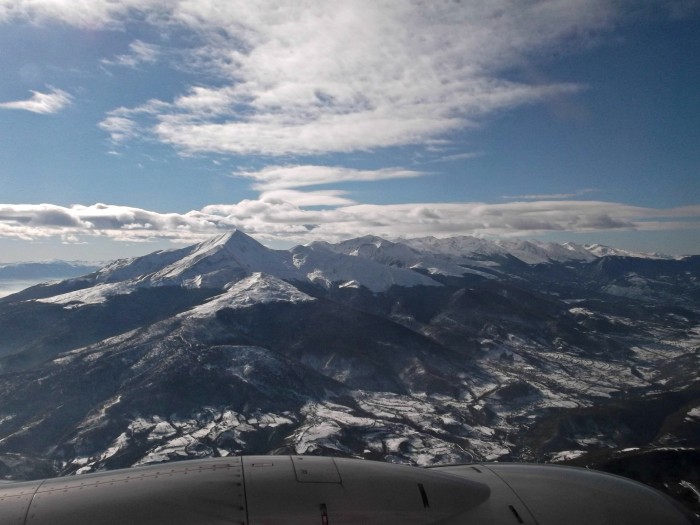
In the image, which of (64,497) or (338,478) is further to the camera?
(338,478)

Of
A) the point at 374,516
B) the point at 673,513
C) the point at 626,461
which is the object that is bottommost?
the point at 626,461

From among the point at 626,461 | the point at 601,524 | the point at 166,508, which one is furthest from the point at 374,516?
the point at 626,461

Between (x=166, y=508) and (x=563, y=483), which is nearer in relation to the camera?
(x=166, y=508)

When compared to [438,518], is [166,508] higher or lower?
higher

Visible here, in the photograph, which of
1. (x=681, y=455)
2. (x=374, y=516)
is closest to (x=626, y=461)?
(x=681, y=455)

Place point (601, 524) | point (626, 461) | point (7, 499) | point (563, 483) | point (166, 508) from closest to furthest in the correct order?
point (166, 508)
point (7, 499)
point (601, 524)
point (563, 483)
point (626, 461)

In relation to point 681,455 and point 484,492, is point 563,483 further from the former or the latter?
point 681,455

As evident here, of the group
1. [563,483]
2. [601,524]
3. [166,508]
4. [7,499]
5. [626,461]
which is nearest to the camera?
[166,508]

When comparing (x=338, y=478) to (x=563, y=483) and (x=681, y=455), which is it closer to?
(x=563, y=483)

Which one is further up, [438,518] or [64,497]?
[64,497]
